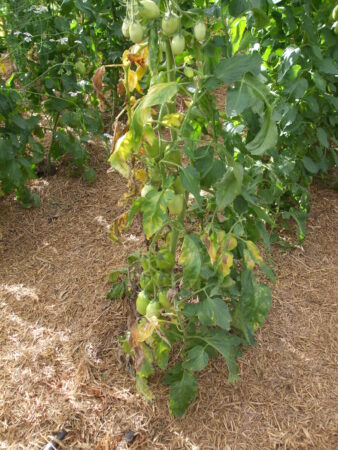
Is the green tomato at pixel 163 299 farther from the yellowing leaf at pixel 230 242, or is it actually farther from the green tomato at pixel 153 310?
the yellowing leaf at pixel 230 242

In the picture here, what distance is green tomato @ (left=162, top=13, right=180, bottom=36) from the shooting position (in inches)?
45.7

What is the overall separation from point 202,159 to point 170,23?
1.52ft

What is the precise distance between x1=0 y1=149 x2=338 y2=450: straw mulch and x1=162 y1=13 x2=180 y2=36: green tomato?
4.48 ft

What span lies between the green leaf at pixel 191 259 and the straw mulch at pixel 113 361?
66 centimetres

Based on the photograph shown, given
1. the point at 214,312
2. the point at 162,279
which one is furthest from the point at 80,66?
the point at 214,312

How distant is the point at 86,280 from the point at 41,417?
74cm

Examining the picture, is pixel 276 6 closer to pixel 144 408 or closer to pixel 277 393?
pixel 277 393

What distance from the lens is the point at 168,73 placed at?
1341 mm

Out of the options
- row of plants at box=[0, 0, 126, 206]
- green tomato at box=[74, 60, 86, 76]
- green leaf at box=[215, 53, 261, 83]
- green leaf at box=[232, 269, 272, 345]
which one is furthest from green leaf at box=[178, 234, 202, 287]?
green tomato at box=[74, 60, 86, 76]

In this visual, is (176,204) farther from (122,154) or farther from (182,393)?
(182,393)

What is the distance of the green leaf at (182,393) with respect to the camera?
5.55 ft

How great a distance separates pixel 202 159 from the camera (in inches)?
58.7

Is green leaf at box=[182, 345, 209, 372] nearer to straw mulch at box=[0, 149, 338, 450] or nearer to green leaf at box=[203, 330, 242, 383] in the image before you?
green leaf at box=[203, 330, 242, 383]

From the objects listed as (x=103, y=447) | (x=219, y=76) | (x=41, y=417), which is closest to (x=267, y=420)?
(x=103, y=447)
